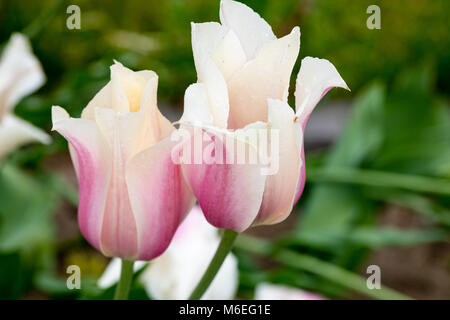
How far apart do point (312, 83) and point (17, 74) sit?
0.55 feet

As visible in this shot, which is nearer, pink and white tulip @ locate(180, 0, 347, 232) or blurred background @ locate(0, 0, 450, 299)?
pink and white tulip @ locate(180, 0, 347, 232)

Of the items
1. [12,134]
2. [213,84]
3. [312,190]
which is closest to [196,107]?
[213,84]

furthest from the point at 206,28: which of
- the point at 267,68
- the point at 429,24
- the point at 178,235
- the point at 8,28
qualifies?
the point at 429,24

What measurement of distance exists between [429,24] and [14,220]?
0.64 meters

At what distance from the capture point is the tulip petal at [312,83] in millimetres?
119

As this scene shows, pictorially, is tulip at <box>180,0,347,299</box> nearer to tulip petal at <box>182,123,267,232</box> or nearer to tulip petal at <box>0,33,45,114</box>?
tulip petal at <box>182,123,267,232</box>

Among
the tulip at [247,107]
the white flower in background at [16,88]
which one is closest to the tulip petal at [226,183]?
the tulip at [247,107]

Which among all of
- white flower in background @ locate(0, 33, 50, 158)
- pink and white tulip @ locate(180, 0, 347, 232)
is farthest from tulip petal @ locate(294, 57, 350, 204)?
white flower in background @ locate(0, 33, 50, 158)

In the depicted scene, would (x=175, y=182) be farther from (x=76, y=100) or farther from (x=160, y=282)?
(x=76, y=100)

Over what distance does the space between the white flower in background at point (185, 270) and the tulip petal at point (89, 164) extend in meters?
0.06

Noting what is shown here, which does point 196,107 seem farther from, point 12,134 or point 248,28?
point 12,134

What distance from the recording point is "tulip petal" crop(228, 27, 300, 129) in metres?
0.12

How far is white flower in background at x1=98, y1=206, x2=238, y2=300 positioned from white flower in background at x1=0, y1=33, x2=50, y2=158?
0.17 ft

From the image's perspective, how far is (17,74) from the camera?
257 millimetres
